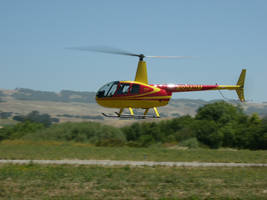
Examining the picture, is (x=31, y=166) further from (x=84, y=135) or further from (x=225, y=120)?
(x=225, y=120)

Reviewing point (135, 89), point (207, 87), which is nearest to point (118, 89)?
point (135, 89)

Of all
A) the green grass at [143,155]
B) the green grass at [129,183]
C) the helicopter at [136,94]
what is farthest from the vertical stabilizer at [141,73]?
the green grass at [143,155]

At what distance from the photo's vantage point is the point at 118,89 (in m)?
24.1

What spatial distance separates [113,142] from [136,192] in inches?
1387

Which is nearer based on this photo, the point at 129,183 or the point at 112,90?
the point at 129,183

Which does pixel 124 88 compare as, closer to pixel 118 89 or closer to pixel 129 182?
pixel 118 89

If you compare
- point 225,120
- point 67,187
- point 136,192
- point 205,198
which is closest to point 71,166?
point 67,187

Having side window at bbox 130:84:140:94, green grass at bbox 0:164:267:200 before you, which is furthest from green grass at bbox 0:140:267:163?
side window at bbox 130:84:140:94

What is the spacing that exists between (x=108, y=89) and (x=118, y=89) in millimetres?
672

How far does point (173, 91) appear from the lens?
26.1 m

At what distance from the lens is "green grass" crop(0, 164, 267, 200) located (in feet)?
55.8

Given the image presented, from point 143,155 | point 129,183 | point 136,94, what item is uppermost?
point 136,94

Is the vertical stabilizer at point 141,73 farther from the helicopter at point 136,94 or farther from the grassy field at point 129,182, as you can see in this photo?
the grassy field at point 129,182

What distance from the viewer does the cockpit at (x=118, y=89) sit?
78.9 feet
